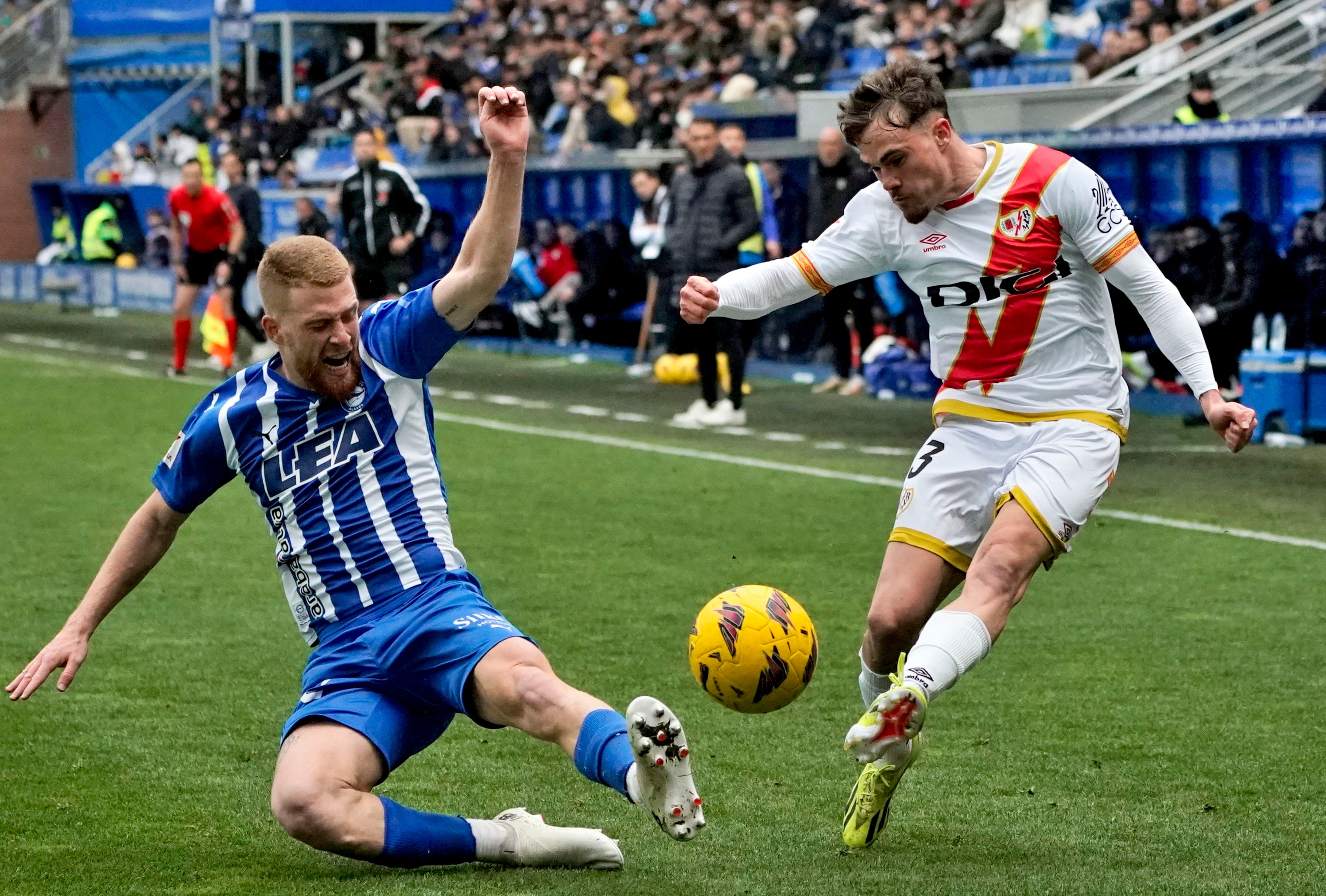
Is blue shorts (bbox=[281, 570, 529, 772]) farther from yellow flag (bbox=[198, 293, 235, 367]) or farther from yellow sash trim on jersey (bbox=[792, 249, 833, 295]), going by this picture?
yellow flag (bbox=[198, 293, 235, 367])

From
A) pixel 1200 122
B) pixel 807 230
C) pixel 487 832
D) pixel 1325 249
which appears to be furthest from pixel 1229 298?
pixel 487 832

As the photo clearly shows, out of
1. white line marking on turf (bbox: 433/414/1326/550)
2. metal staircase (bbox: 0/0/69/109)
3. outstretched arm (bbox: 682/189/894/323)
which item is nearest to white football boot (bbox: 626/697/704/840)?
outstretched arm (bbox: 682/189/894/323)

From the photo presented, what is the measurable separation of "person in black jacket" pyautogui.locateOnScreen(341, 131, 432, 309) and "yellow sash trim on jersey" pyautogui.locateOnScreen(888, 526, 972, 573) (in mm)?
12243

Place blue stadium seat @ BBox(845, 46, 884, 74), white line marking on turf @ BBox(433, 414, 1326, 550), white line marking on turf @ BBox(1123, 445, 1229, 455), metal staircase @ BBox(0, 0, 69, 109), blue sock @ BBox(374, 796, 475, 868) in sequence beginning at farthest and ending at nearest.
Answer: metal staircase @ BBox(0, 0, 69, 109) < blue stadium seat @ BBox(845, 46, 884, 74) < white line marking on turf @ BBox(1123, 445, 1229, 455) < white line marking on turf @ BBox(433, 414, 1326, 550) < blue sock @ BBox(374, 796, 475, 868)

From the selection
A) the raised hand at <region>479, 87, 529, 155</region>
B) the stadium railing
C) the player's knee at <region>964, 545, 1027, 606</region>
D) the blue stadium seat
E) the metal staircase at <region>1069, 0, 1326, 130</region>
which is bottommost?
the player's knee at <region>964, 545, 1027, 606</region>

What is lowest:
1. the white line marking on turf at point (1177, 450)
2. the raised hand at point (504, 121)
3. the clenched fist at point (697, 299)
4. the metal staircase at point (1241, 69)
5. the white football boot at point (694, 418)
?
the white line marking on turf at point (1177, 450)

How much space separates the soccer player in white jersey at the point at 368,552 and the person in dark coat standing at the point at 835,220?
11.0 metres

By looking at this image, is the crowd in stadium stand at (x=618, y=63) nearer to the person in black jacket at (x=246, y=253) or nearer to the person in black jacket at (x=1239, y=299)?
the person in black jacket at (x=1239, y=299)

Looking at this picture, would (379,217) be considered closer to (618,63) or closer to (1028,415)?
(618,63)

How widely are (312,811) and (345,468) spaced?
0.85 meters

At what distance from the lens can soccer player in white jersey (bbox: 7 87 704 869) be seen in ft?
15.2

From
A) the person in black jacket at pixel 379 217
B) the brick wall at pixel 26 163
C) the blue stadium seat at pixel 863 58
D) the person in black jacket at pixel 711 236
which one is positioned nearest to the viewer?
the person in black jacket at pixel 711 236

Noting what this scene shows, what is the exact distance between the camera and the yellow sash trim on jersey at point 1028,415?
5434 mm

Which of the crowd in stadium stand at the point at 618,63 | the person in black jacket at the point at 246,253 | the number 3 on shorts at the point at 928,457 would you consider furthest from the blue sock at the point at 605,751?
the person in black jacket at the point at 246,253
